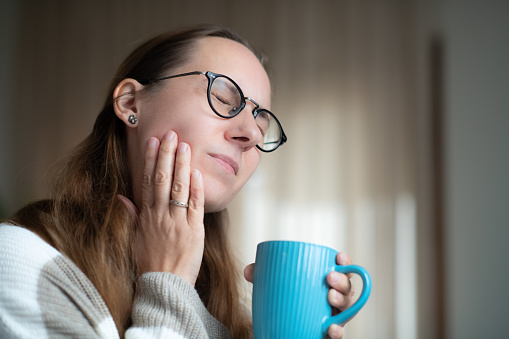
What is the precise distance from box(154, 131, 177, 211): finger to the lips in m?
0.08

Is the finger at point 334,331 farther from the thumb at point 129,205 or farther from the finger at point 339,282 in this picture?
the thumb at point 129,205

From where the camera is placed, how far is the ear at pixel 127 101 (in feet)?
2.89

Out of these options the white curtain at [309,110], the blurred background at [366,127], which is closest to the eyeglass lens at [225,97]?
the blurred background at [366,127]

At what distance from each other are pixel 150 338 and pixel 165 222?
0.21 meters

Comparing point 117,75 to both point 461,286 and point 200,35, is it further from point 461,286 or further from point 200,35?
point 461,286

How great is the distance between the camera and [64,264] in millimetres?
628

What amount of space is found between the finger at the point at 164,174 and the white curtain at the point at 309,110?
1.91m

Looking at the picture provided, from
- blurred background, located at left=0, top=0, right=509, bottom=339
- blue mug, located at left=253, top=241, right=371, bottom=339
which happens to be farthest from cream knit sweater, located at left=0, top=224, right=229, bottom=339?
blurred background, located at left=0, top=0, right=509, bottom=339

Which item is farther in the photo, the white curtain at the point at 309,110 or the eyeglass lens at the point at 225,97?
the white curtain at the point at 309,110

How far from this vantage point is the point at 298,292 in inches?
24.1

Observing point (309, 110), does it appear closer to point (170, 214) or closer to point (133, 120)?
point (133, 120)

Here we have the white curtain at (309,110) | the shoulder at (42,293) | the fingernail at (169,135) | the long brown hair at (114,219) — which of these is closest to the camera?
the shoulder at (42,293)

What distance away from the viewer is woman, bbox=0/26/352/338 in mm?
604

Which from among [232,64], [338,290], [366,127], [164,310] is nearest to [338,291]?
[338,290]
